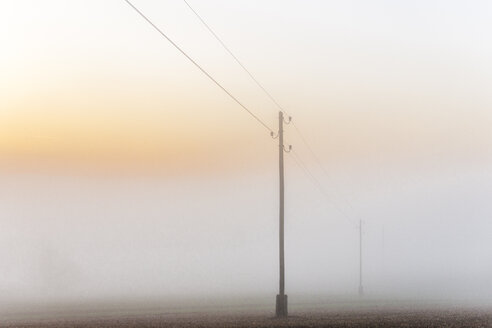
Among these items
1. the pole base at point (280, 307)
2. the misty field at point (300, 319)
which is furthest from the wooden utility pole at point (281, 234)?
the misty field at point (300, 319)

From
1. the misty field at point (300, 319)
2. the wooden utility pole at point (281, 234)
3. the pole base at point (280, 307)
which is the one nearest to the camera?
the misty field at point (300, 319)

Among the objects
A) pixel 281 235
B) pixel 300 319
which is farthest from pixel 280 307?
pixel 281 235

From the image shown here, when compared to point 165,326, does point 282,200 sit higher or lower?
higher

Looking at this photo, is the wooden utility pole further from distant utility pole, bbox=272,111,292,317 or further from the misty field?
the misty field

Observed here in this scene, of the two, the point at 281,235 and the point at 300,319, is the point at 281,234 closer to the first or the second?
the point at 281,235

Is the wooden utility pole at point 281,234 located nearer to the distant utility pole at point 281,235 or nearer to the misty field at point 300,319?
the distant utility pole at point 281,235

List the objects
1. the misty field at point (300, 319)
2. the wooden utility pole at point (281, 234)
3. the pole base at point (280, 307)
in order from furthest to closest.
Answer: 1. the wooden utility pole at point (281, 234)
2. the pole base at point (280, 307)
3. the misty field at point (300, 319)

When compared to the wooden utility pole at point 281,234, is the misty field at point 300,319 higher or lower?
lower

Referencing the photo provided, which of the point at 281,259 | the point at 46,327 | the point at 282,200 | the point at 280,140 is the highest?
the point at 280,140

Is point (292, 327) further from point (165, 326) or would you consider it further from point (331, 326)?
point (165, 326)

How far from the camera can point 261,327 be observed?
3117 centimetres

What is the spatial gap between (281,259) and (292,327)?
14.1 metres

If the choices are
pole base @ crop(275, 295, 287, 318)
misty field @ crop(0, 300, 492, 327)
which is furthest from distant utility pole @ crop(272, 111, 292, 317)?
misty field @ crop(0, 300, 492, 327)

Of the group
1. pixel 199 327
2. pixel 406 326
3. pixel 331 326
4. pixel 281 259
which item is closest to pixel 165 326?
pixel 199 327
